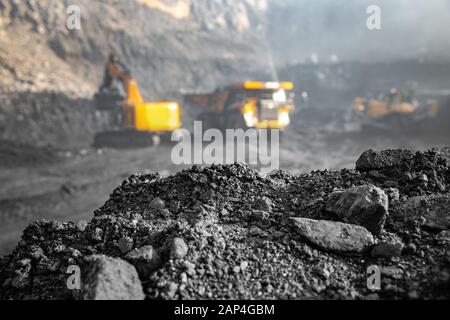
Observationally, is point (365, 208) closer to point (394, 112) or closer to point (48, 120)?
point (48, 120)

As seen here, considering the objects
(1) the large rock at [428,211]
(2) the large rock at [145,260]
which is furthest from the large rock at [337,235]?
(2) the large rock at [145,260]

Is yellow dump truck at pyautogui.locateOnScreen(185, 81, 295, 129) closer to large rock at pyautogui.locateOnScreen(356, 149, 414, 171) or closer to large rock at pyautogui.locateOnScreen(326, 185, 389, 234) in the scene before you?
large rock at pyautogui.locateOnScreen(356, 149, 414, 171)

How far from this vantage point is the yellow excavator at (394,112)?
1722 cm

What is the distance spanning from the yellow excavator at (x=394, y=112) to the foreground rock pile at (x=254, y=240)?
15.0m

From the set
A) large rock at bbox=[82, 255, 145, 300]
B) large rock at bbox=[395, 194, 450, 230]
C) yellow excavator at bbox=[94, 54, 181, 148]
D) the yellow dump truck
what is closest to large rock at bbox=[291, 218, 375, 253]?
large rock at bbox=[395, 194, 450, 230]

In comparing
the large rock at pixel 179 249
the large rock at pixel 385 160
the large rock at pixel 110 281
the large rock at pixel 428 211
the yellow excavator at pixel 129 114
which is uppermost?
the yellow excavator at pixel 129 114

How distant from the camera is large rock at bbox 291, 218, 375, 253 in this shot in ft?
8.63

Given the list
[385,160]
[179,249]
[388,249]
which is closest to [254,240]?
[179,249]


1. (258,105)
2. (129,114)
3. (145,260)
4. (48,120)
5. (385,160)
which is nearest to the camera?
(145,260)

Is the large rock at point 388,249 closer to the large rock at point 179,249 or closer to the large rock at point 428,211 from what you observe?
the large rock at point 428,211

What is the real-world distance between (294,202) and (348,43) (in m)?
47.8

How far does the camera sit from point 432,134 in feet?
54.0

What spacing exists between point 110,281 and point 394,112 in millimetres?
17602

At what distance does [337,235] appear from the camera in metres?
2.68
